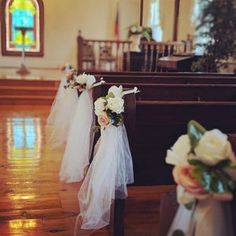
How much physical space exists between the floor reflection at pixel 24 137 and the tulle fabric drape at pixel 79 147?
0.78 meters

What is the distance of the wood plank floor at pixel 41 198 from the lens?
→ 239 centimetres

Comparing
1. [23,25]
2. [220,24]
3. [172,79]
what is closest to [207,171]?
[220,24]

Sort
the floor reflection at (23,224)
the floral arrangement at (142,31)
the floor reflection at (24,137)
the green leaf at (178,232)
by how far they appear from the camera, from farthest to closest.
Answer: the floral arrangement at (142,31) < the floor reflection at (24,137) < the floor reflection at (23,224) < the green leaf at (178,232)

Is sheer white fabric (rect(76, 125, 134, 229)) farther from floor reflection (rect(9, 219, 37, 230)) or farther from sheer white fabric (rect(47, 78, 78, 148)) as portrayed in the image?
sheer white fabric (rect(47, 78, 78, 148))

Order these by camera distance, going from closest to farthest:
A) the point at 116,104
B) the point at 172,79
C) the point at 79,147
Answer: the point at 116,104
the point at 79,147
the point at 172,79

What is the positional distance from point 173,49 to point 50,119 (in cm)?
295

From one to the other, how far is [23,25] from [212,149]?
33.9 feet

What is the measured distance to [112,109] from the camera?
7.00 ft

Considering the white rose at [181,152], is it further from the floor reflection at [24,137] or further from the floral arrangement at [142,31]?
the floral arrangement at [142,31]

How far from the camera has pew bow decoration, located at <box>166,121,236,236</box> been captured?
3.51ft

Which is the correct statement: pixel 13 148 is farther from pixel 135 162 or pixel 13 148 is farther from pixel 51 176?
pixel 135 162

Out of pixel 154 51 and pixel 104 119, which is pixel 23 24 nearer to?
pixel 154 51

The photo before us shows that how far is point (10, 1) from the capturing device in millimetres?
10438

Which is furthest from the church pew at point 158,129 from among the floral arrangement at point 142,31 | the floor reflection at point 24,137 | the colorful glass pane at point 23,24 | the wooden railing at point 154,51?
the colorful glass pane at point 23,24
